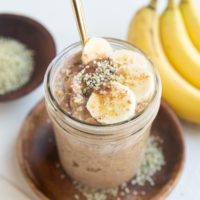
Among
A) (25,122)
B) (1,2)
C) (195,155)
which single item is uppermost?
(1,2)

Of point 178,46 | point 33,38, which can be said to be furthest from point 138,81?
point 33,38

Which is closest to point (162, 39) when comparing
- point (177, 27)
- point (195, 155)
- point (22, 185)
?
point (177, 27)

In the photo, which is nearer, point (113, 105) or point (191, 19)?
point (113, 105)

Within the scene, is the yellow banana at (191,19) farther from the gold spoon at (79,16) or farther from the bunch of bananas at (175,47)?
the gold spoon at (79,16)

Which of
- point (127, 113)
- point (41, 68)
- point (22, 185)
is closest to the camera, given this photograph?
point (127, 113)

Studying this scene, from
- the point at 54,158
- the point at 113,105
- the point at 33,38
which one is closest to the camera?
the point at 113,105

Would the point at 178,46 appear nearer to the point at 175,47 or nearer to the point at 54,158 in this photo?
the point at 175,47

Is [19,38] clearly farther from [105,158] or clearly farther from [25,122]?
[105,158]
